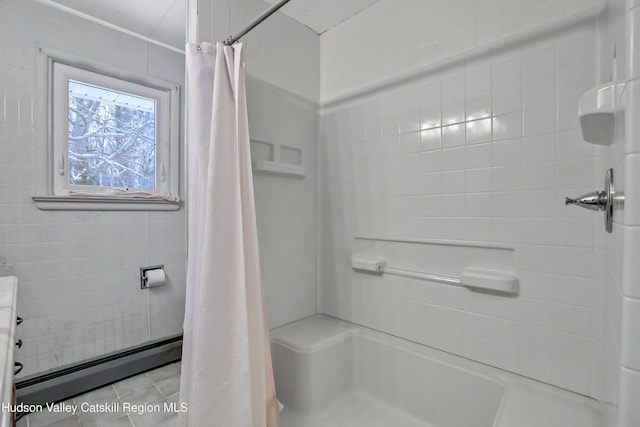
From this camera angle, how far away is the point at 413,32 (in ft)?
4.54

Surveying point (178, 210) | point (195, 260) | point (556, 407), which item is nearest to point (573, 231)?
point (556, 407)

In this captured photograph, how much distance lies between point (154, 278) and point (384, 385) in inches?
57.8

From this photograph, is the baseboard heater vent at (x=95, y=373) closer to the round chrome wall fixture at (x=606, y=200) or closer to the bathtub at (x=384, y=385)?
the bathtub at (x=384, y=385)

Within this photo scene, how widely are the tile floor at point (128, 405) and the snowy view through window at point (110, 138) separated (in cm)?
113

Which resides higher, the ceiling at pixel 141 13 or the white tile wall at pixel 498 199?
the ceiling at pixel 141 13

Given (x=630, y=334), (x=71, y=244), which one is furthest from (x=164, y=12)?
(x=630, y=334)

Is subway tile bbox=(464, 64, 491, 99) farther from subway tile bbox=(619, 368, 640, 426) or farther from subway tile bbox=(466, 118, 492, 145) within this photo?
subway tile bbox=(619, 368, 640, 426)

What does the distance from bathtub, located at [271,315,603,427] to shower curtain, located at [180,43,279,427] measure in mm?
210

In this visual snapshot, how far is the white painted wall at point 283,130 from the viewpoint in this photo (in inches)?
57.2

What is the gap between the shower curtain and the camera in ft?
3.18

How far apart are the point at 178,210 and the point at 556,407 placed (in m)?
2.13

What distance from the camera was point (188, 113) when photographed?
1.22m

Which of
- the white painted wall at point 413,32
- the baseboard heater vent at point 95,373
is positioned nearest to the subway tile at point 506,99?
the white painted wall at point 413,32

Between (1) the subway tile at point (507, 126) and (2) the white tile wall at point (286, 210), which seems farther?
(2) the white tile wall at point (286, 210)
